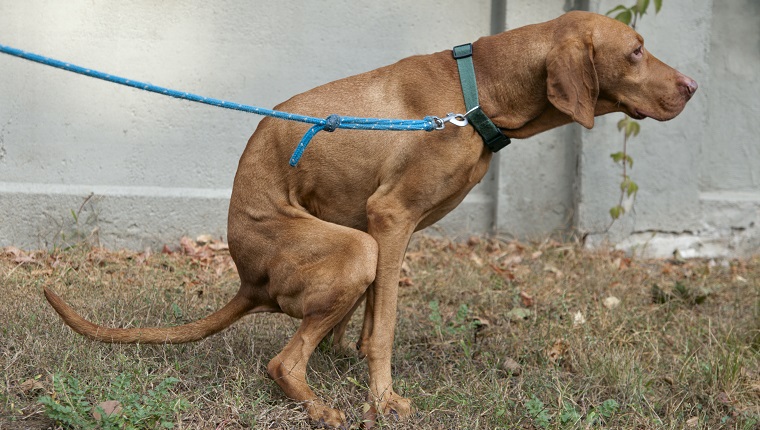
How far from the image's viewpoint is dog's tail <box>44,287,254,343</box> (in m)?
3.27

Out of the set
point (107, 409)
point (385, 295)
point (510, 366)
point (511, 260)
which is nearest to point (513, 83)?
point (385, 295)

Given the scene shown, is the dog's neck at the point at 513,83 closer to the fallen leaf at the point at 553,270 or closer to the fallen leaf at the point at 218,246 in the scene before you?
the fallen leaf at the point at 553,270

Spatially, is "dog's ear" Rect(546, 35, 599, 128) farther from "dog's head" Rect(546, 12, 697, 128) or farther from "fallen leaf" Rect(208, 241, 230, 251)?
"fallen leaf" Rect(208, 241, 230, 251)

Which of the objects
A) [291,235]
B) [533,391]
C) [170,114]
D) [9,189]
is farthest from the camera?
[170,114]

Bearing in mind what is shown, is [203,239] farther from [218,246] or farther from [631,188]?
[631,188]

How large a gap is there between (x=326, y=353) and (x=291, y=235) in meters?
0.83

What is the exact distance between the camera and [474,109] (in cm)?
347

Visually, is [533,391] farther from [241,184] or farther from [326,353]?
[241,184]

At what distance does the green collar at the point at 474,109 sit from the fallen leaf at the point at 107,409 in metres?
1.80

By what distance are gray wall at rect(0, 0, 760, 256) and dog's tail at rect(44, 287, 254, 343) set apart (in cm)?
238

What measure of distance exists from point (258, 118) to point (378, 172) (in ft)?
8.98

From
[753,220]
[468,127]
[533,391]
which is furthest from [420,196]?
[753,220]

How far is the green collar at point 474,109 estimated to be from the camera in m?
3.47

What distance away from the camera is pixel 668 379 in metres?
4.03
